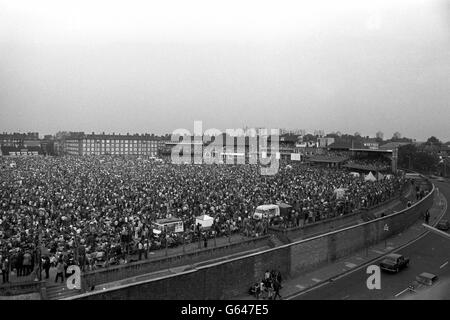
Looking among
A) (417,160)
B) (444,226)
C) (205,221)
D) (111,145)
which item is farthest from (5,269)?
(111,145)

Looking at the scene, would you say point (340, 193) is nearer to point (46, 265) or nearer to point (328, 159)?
point (46, 265)

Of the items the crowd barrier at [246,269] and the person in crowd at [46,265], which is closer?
the crowd barrier at [246,269]

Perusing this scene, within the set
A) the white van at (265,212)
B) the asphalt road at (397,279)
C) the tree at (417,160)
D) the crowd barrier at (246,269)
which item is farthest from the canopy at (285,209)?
the tree at (417,160)

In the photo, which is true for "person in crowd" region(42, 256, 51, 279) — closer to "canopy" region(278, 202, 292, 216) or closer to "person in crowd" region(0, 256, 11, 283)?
"person in crowd" region(0, 256, 11, 283)

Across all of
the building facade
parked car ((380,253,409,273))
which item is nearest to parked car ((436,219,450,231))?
parked car ((380,253,409,273))

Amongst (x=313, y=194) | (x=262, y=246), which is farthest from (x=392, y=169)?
(x=262, y=246)

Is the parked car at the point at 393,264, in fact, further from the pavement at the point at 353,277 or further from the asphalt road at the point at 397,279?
the pavement at the point at 353,277
